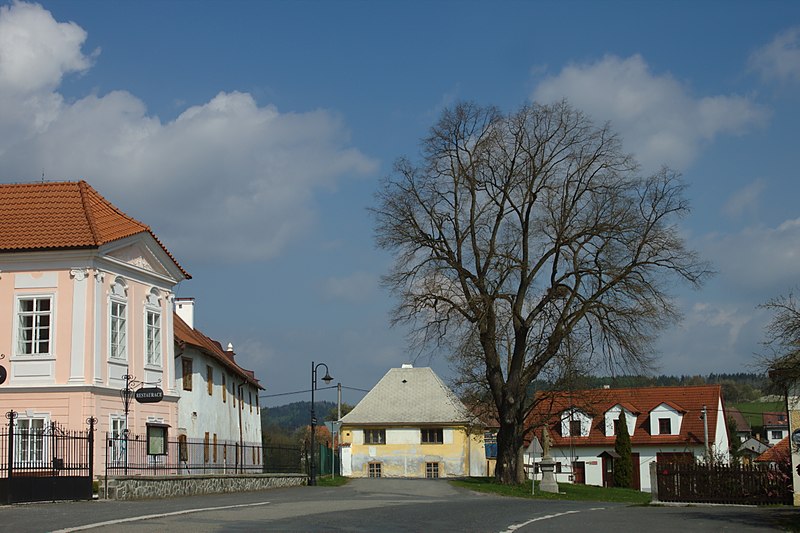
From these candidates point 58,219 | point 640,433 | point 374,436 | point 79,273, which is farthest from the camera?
point 374,436

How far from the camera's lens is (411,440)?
2899 inches

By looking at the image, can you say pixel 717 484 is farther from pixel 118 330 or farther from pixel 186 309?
pixel 186 309

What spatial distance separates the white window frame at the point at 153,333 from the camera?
3650 cm

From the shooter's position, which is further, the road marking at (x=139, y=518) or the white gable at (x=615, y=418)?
the white gable at (x=615, y=418)

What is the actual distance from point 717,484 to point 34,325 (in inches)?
910

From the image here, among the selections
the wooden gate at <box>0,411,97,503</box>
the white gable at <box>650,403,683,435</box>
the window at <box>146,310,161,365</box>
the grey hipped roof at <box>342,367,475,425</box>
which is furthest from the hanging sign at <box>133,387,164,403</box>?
the white gable at <box>650,403,683,435</box>

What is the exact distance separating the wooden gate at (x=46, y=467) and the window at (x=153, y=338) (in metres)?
6.97

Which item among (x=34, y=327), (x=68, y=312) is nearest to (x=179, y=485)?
(x=68, y=312)

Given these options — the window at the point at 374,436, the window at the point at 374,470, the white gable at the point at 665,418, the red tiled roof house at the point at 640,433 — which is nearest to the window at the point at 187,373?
the window at the point at 374,470

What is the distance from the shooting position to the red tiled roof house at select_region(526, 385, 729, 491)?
71.0 meters

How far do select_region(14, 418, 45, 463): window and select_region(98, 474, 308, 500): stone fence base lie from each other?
7.14 feet

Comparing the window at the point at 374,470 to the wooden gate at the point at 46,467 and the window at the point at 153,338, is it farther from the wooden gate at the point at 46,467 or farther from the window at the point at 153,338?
the wooden gate at the point at 46,467

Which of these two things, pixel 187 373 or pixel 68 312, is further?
pixel 187 373

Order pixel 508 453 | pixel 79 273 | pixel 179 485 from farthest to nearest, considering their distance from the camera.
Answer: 1. pixel 508 453
2. pixel 79 273
3. pixel 179 485
